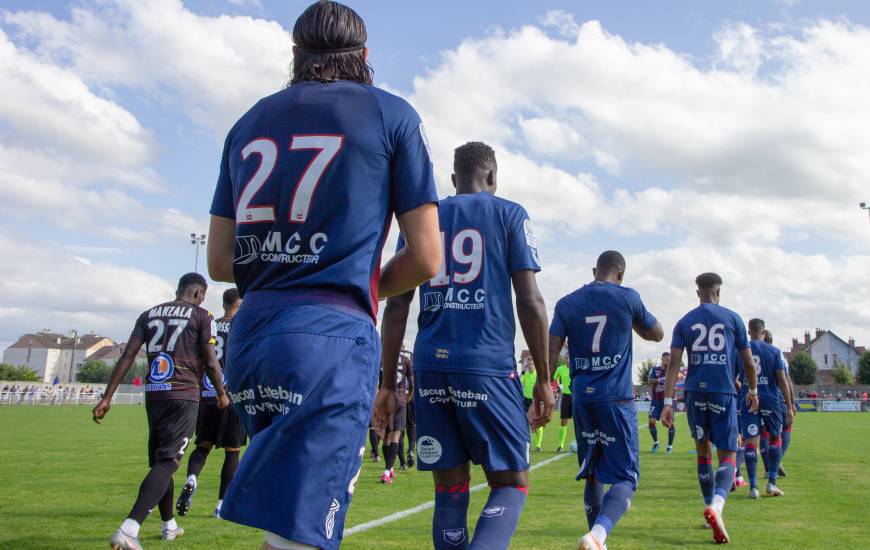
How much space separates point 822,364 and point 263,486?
5351 inches

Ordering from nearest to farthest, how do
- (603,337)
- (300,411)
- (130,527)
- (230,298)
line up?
(300,411) < (130,527) < (603,337) < (230,298)

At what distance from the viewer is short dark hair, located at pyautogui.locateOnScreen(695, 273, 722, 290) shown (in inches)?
313

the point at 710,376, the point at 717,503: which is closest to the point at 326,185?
the point at 717,503

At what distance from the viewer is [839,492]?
428 inches

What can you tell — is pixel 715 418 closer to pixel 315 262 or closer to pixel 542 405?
pixel 542 405

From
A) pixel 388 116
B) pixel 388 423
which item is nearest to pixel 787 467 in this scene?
pixel 388 423

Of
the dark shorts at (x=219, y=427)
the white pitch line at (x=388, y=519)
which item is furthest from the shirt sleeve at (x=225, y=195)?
the dark shorts at (x=219, y=427)

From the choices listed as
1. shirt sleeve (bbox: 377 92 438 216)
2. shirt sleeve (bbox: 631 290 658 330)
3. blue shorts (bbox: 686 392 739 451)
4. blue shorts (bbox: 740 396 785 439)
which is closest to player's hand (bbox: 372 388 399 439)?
shirt sleeve (bbox: 377 92 438 216)

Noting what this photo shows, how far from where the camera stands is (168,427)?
6.66m

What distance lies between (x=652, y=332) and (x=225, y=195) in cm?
426

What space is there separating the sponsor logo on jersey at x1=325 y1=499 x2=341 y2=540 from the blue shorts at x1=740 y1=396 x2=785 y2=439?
10240mm

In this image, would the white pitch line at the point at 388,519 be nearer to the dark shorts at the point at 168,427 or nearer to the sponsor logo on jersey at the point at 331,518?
the dark shorts at the point at 168,427

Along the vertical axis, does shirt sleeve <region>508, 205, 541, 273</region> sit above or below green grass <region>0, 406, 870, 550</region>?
above

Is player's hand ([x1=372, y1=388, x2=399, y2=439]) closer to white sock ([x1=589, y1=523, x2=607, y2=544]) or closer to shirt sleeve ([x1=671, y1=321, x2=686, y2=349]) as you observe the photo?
white sock ([x1=589, y1=523, x2=607, y2=544])
